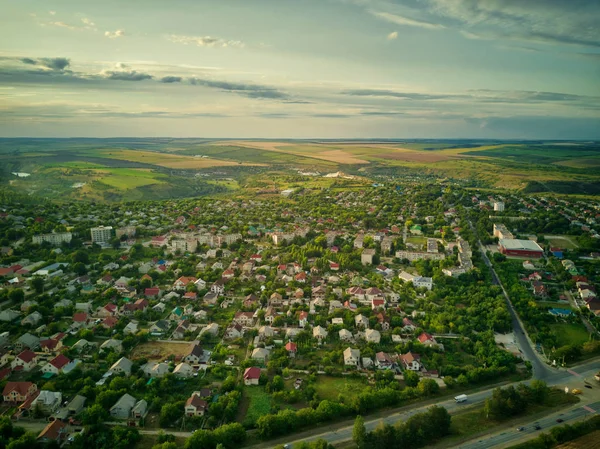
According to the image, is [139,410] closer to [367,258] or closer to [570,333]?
[367,258]

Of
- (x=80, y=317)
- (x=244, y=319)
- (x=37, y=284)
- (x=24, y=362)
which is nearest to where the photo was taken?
(x=24, y=362)

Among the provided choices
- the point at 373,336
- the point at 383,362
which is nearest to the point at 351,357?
the point at 383,362

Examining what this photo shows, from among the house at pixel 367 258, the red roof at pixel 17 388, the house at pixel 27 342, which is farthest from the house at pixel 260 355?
the house at pixel 367 258

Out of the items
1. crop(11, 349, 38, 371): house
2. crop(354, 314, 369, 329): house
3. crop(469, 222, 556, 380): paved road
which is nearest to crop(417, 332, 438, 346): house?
crop(354, 314, 369, 329): house

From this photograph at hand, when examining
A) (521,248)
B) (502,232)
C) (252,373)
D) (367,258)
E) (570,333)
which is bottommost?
(252,373)

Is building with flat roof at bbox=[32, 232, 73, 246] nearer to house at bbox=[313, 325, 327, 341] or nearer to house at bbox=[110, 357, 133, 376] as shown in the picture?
house at bbox=[110, 357, 133, 376]

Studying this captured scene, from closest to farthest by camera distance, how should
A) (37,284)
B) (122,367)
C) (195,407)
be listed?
(195,407) < (122,367) < (37,284)

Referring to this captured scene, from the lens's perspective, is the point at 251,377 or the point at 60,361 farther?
the point at 60,361
